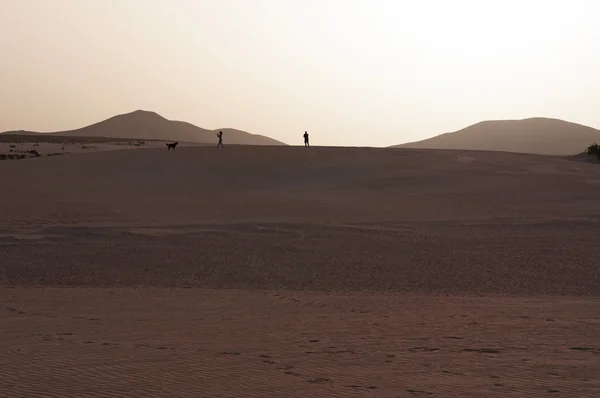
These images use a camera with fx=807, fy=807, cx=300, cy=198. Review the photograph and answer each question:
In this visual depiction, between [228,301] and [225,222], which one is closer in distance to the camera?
[228,301]

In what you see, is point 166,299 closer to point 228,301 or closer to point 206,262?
point 228,301

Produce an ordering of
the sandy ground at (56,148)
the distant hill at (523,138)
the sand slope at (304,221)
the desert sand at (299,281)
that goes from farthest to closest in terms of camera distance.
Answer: the distant hill at (523,138), the sandy ground at (56,148), the sand slope at (304,221), the desert sand at (299,281)

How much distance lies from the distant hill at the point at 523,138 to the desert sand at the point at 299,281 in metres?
116

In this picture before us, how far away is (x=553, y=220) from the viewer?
2498 centimetres

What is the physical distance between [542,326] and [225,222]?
560 inches

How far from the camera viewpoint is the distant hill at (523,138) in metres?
152

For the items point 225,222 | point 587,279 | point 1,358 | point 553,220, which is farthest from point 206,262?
point 553,220

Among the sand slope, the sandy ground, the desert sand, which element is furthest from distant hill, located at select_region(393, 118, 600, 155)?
the desert sand

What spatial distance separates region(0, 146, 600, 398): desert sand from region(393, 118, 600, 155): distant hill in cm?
11618

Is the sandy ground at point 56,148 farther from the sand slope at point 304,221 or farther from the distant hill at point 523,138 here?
the distant hill at point 523,138

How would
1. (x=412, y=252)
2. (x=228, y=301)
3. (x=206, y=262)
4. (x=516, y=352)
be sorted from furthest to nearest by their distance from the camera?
(x=412, y=252) < (x=206, y=262) < (x=228, y=301) < (x=516, y=352)

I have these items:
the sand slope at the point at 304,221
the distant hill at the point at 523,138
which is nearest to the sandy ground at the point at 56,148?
the sand slope at the point at 304,221

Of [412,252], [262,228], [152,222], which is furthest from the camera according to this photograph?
[152,222]

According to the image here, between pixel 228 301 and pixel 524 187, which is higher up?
pixel 524 187
